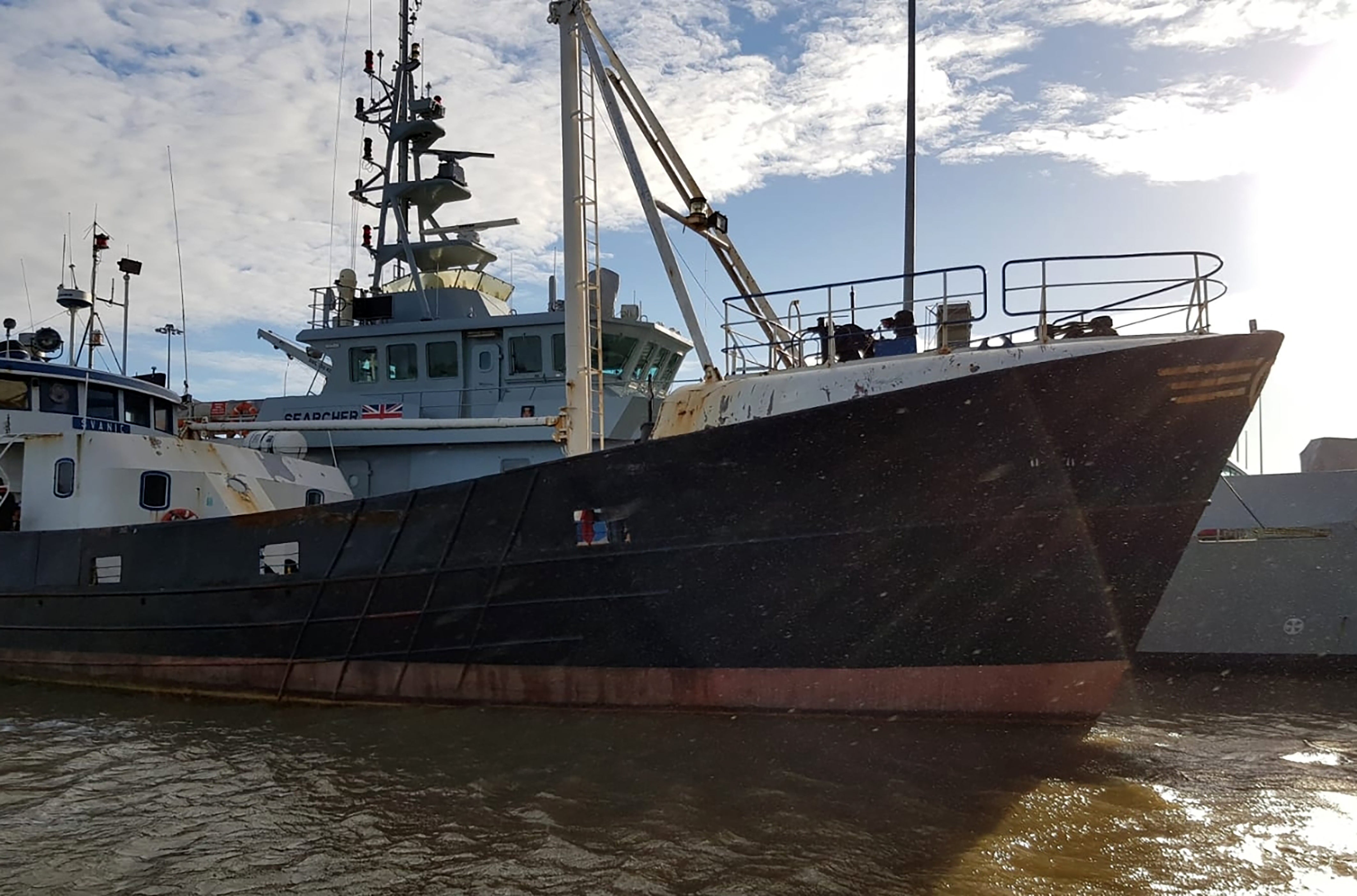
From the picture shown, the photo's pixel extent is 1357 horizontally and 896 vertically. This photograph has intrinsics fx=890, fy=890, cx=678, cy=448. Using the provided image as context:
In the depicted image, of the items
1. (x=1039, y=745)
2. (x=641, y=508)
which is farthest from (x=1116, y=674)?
(x=641, y=508)

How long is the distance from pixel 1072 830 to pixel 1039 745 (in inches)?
57.5

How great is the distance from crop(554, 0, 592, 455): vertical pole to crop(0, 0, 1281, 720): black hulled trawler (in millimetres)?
25

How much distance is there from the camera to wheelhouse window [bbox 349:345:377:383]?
1316 cm

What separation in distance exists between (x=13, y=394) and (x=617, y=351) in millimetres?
7416

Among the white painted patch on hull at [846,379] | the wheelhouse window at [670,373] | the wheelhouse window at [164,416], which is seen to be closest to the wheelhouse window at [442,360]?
the wheelhouse window at [670,373]

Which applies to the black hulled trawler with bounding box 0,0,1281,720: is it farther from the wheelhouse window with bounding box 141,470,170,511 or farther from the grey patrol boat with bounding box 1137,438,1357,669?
the grey patrol boat with bounding box 1137,438,1357,669

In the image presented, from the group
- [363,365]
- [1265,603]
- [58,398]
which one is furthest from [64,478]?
[1265,603]

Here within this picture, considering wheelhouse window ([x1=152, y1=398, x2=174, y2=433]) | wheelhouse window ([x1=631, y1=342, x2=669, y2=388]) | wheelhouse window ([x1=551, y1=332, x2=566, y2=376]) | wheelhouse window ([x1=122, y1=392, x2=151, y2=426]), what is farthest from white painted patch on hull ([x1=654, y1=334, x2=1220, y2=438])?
wheelhouse window ([x1=152, y1=398, x2=174, y2=433])

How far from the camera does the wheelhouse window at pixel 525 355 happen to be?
12.6 metres

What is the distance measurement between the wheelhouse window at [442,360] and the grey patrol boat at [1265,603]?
30.7 feet

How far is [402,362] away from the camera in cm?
1306

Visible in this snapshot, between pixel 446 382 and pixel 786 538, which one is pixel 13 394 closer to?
pixel 446 382

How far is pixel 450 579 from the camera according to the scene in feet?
24.2

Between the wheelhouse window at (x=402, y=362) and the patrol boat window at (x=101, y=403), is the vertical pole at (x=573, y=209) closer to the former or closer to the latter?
the wheelhouse window at (x=402, y=362)
